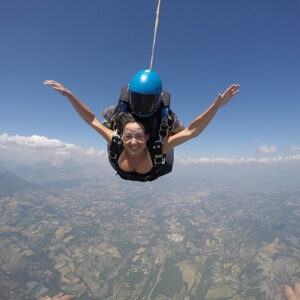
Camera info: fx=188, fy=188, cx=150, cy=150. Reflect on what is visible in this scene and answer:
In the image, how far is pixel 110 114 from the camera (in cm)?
493

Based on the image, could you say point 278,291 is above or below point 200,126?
below

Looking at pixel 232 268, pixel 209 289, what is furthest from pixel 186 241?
pixel 209 289

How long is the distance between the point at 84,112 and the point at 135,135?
1378 millimetres

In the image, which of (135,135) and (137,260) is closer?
(135,135)

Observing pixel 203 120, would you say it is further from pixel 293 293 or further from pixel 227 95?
pixel 293 293

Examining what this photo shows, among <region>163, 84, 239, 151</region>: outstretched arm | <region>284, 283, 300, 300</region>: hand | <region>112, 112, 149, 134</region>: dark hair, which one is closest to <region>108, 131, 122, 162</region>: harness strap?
<region>112, 112, 149, 134</region>: dark hair

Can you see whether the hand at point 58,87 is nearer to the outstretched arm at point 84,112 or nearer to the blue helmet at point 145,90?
the outstretched arm at point 84,112

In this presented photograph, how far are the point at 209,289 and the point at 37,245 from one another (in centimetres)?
10489

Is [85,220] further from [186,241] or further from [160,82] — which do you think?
[160,82]

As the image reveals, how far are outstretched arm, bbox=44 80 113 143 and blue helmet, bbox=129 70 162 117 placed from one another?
107 centimetres

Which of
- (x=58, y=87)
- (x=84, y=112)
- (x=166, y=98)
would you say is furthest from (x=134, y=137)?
(x=58, y=87)

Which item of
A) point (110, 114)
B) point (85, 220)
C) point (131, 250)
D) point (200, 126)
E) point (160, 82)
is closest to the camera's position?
point (160, 82)

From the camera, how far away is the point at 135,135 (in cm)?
419

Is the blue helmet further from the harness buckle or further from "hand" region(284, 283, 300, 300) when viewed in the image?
"hand" region(284, 283, 300, 300)
